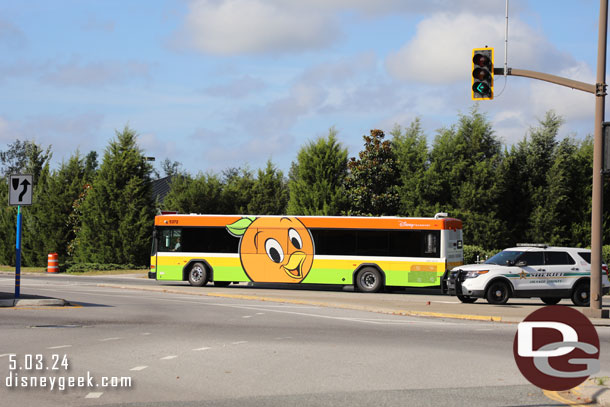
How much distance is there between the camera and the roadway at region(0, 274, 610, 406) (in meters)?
8.65

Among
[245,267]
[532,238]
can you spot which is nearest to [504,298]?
[245,267]

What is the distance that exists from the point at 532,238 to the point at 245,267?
1717 cm

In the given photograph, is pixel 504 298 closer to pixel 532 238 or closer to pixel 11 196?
pixel 11 196

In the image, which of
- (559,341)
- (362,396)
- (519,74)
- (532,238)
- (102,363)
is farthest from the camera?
(532,238)

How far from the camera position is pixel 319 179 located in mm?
41281

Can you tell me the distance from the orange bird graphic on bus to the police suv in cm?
811

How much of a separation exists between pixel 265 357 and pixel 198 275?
19.3m

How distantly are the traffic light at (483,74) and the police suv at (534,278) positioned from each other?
6.57 meters

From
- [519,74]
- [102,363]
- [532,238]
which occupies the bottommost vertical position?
[102,363]

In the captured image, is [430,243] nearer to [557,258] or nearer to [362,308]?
[557,258]

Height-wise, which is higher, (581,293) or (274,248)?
(274,248)

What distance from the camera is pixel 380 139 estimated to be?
43000 mm

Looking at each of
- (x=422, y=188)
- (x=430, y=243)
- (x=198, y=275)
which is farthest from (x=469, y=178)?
(x=198, y=275)

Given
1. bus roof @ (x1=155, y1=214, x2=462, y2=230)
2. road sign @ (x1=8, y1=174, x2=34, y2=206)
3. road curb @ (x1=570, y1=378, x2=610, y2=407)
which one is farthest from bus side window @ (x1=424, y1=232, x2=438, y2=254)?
road curb @ (x1=570, y1=378, x2=610, y2=407)
